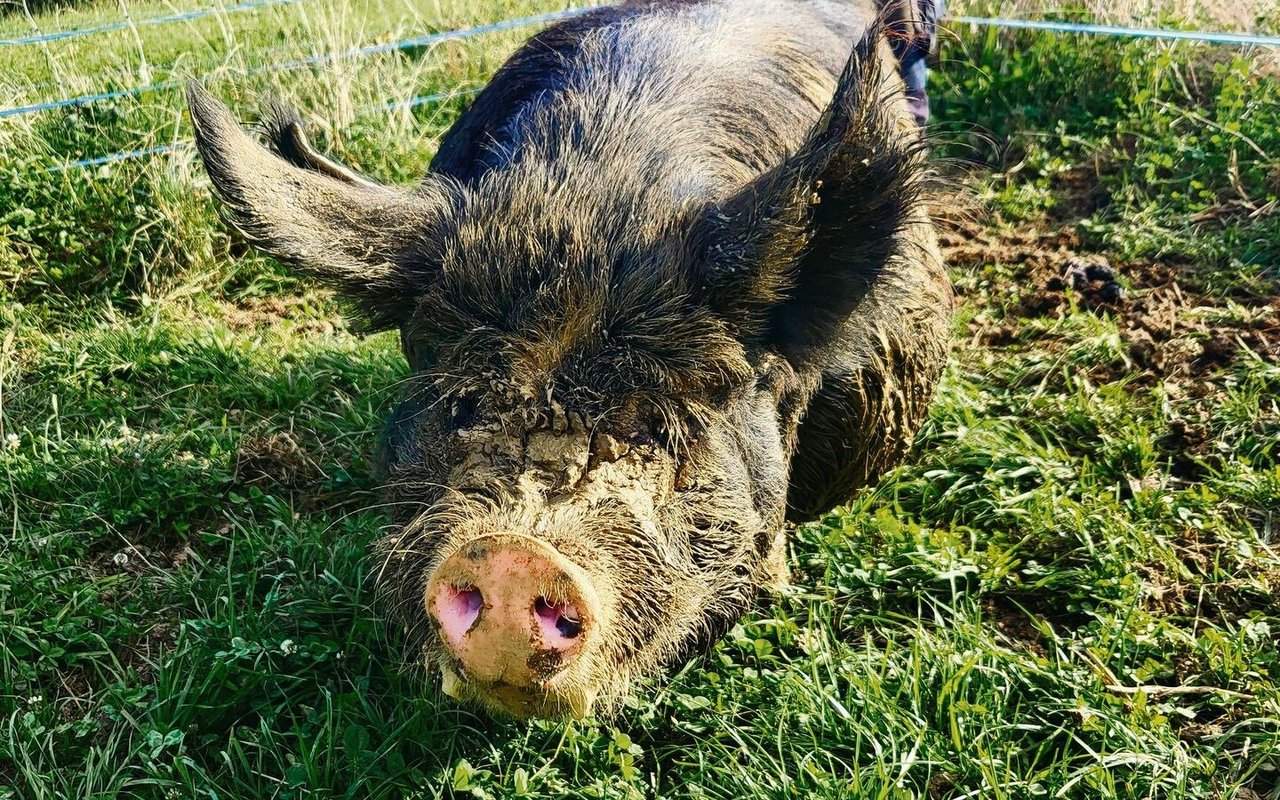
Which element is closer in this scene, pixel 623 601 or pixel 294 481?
pixel 623 601

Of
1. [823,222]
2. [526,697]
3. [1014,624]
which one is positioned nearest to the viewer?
[526,697]

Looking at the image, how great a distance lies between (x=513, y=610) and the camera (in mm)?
2219

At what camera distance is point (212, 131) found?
2.85 meters

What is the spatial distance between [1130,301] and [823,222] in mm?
3180

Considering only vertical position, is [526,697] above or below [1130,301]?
above

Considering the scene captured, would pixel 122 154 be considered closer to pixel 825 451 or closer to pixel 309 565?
pixel 309 565

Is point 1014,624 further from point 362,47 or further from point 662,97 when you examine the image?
point 362,47

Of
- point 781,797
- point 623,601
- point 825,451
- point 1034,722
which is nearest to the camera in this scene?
point 623,601

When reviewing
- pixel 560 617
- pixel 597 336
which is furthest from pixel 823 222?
pixel 560 617

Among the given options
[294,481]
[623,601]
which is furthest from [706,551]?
[294,481]

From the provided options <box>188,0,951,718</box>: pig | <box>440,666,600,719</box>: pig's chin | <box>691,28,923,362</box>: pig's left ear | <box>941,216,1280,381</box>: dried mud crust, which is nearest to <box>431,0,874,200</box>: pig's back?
<box>188,0,951,718</box>: pig

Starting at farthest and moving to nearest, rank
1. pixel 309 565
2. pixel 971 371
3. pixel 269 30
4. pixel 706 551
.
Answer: pixel 269 30 → pixel 971 371 → pixel 309 565 → pixel 706 551

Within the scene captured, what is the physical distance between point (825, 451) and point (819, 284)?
87cm

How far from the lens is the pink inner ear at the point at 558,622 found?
7.38 ft
